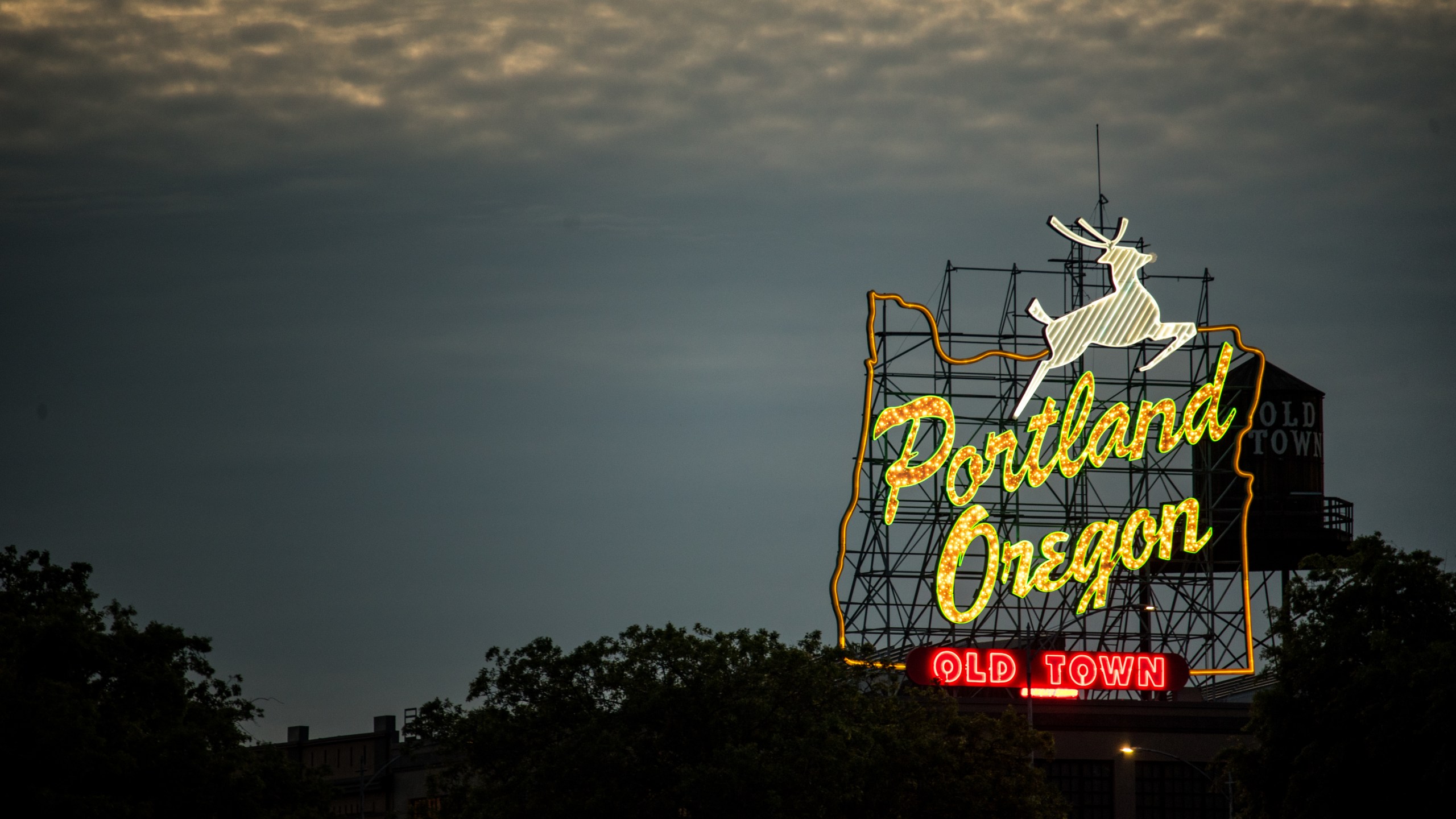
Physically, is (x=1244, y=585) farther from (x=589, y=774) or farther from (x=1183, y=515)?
(x=589, y=774)

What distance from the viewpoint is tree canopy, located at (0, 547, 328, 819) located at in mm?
37000

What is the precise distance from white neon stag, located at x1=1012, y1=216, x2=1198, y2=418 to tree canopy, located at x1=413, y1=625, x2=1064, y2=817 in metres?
16.3

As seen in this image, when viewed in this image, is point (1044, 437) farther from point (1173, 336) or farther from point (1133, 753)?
point (1133, 753)

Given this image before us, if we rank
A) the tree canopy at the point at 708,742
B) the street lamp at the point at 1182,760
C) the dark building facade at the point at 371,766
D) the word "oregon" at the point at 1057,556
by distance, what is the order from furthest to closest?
the dark building facade at the point at 371,766 < the word "oregon" at the point at 1057,556 < the street lamp at the point at 1182,760 < the tree canopy at the point at 708,742

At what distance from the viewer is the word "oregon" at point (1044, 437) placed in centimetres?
5981

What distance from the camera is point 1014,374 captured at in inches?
2454

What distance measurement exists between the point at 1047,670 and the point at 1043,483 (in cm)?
668

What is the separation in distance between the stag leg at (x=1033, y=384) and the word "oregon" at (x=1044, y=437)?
546 mm

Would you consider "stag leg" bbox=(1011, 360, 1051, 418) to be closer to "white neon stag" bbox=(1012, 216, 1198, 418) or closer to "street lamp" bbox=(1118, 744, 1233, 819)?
"white neon stag" bbox=(1012, 216, 1198, 418)

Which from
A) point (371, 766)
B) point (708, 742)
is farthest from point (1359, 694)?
point (371, 766)

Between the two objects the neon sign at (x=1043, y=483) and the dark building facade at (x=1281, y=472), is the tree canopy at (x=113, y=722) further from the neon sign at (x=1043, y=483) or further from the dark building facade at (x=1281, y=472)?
the dark building facade at (x=1281, y=472)

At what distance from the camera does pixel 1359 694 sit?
37625 millimetres

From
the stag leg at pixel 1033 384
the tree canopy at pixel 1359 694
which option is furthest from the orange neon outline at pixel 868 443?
the tree canopy at pixel 1359 694

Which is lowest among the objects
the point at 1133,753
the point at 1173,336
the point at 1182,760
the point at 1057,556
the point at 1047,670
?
the point at 1182,760
